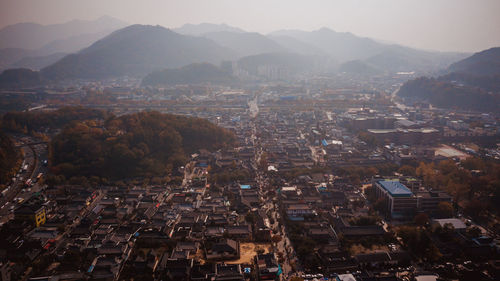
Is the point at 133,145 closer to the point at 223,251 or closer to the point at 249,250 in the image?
the point at 223,251

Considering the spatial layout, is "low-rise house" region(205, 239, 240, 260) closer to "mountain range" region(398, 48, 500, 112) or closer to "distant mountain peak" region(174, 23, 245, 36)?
"mountain range" region(398, 48, 500, 112)

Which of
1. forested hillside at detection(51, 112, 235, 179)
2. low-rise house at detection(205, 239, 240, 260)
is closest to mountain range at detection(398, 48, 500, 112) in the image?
forested hillside at detection(51, 112, 235, 179)

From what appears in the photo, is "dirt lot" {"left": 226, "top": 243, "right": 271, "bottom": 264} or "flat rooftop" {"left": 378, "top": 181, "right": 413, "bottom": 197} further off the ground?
"flat rooftop" {"left": 378, "top": 181, "right": 413, "bottom": 197}

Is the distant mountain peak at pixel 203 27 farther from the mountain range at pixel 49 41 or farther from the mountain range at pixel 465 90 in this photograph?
the mountain range at pixel 465 90

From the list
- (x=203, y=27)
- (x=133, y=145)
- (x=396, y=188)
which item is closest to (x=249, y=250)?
(x=396, y=188)

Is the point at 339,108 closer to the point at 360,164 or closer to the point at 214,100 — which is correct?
the point at 214,100
